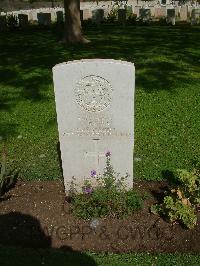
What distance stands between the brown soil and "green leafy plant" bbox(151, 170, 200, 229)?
0.13 meters

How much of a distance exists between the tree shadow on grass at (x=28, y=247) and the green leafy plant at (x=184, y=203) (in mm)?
1170

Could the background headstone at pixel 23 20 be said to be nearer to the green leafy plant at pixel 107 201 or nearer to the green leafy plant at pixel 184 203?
the green leafy plant at pixel 107 201

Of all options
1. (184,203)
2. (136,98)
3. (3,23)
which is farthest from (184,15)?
(184,203)

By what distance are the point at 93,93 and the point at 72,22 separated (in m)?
10.3

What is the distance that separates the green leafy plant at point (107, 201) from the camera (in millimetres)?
5621

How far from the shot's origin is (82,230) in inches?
215

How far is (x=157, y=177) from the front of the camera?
6.54 m

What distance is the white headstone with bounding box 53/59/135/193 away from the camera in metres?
5.21

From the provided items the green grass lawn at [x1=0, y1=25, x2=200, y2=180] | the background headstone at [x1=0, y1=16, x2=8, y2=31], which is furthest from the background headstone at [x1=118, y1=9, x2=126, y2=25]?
the background headstone at [x1=0, y1=16, x2=8, y2=31]

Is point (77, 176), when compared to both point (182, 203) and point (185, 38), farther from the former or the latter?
point (185, 38)

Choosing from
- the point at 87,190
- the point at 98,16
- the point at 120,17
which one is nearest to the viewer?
the point at 87,190

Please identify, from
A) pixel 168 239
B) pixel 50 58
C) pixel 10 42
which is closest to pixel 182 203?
pixel 168 239

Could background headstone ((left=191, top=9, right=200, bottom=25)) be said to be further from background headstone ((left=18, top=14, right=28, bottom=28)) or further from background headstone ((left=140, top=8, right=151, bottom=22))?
background headstone ((left=18, top=14, right=28, bottom=28))

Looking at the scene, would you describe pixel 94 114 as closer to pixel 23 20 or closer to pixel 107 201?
pixel 107 201
